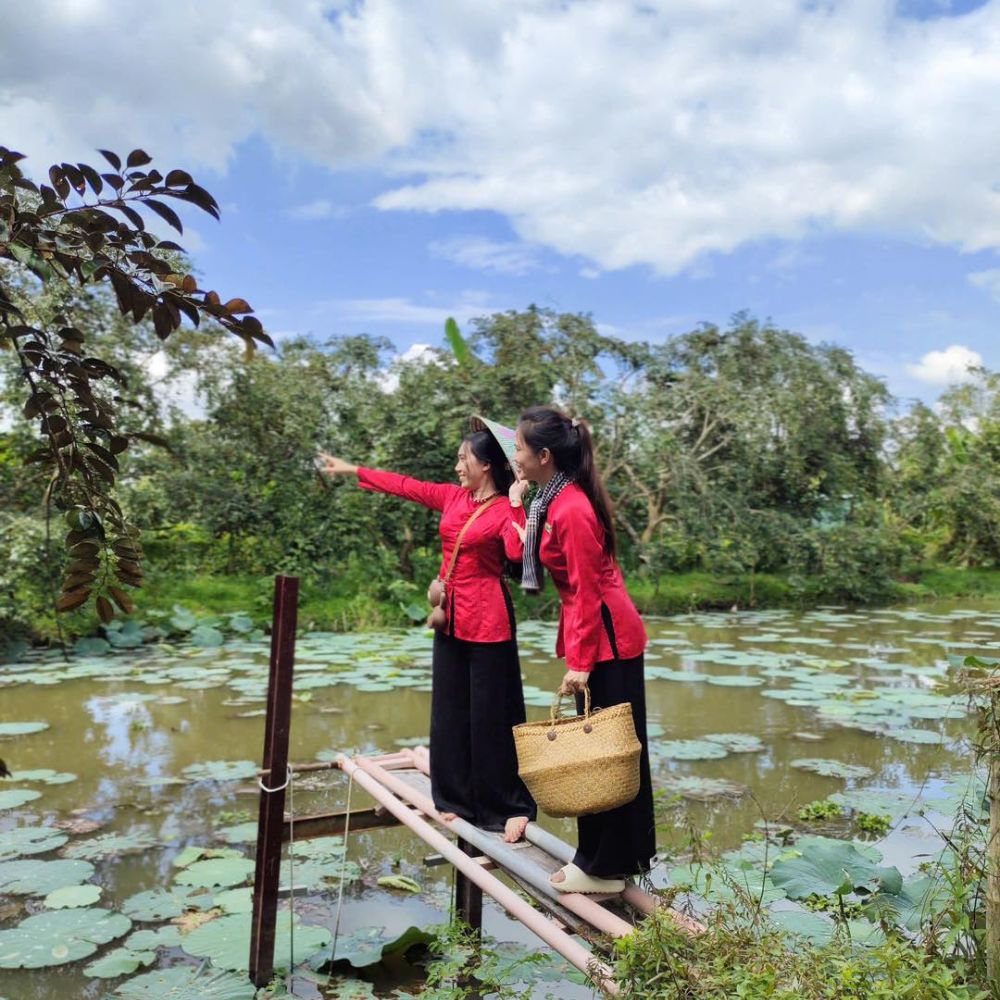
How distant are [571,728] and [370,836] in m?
2.21

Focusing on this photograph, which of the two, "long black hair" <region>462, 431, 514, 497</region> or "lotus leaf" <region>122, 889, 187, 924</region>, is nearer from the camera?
"long black hair" <region>462, 431, 514, 497</region>

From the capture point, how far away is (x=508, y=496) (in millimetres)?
2695

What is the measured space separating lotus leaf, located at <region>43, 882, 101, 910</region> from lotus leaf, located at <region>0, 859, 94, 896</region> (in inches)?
2.4

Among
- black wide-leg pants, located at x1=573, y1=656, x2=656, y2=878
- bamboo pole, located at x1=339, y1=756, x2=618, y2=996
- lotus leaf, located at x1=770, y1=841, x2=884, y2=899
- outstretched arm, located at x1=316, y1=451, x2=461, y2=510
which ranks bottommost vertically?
lotus leaf, located at x1=770, y1=841, x2=884, y2=899

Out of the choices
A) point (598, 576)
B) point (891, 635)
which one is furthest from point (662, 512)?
point (598, 576)

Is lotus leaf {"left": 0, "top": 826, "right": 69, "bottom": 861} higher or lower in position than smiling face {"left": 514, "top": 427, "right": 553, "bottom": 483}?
lower

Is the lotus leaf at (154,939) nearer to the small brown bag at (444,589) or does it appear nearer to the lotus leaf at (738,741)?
the small brown bag at (444,589)

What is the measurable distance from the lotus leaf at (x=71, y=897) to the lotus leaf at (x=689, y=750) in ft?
9.41

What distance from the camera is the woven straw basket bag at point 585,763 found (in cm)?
190

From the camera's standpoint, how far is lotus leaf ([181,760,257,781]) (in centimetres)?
452

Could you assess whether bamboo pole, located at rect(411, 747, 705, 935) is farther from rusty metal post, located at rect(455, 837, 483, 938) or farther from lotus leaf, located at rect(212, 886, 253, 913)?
lotus leaf, located at rect(212, 886, 253, 913)

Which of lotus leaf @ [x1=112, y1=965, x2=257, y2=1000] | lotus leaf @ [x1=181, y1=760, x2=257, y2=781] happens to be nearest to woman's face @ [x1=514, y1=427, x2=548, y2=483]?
lotus leaf @ [x1=112, y1=965, x2=257, y2=1000]

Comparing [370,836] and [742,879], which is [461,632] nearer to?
[742,879]

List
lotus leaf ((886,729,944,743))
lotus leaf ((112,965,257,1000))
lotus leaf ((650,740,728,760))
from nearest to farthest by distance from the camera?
lotus leaf ((112,965,257,1000)), lotus leaf ((650,740,728,760)), lotus leaf ((886,729,944,743))
